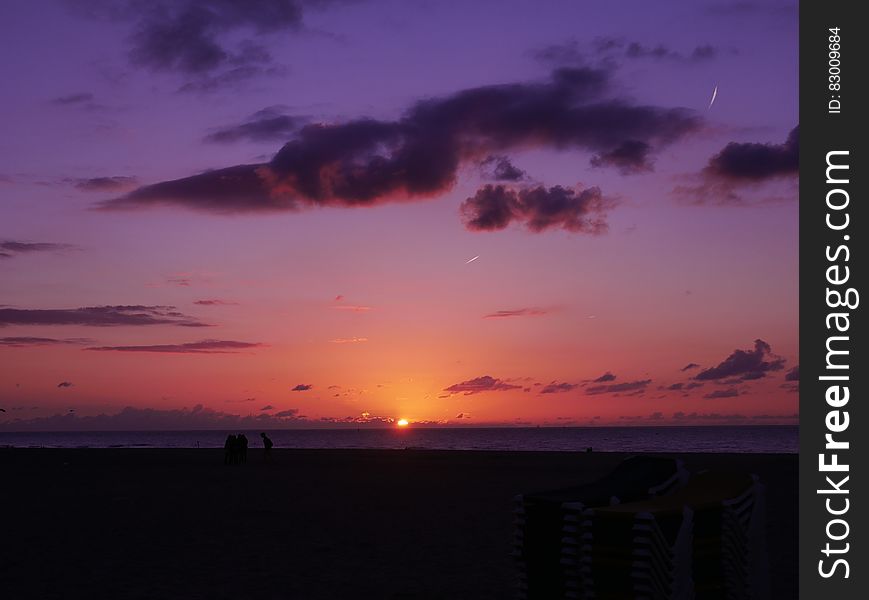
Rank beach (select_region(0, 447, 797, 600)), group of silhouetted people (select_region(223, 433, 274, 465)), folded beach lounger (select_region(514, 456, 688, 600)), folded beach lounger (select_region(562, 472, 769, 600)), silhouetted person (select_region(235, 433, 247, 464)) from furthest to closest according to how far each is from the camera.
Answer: silhouetted person (select_region(235, 433, 247, 464))
group of silhouetted people (select_region(223, 433, 274, 465))
beach (select_region(0, 447, 797, 600))
folded beach lounger (select_region(514, 456, 688, 600))
folded beach lounger (select_region(562, 472, 769, 600))

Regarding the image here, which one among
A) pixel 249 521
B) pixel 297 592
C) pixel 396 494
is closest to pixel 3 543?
pixel 249 521

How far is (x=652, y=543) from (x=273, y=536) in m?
10.6

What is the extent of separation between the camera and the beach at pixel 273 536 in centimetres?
1284

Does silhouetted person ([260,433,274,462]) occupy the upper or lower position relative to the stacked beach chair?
lower

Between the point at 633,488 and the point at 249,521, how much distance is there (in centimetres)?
1184

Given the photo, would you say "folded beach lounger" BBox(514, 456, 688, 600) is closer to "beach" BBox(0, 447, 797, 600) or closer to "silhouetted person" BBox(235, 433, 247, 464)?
"beach" BBox(0, 447, 797, 600)

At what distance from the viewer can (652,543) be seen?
8.38 meters

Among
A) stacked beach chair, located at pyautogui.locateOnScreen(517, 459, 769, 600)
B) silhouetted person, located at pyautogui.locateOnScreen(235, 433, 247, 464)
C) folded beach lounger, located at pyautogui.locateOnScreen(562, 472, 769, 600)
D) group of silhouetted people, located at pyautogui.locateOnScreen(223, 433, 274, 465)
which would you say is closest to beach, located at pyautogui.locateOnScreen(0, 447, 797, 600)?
stacked beach chair, located at pyautogui.locateOnScreen(517, 459, 769, 600)

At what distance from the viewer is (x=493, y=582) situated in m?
13.0

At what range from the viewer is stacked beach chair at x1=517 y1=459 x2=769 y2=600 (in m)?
8.47

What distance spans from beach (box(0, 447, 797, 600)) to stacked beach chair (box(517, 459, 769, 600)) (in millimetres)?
3077

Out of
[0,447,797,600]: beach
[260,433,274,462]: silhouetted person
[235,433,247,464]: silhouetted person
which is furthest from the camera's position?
[260,433,274,462]: silhouetted person
